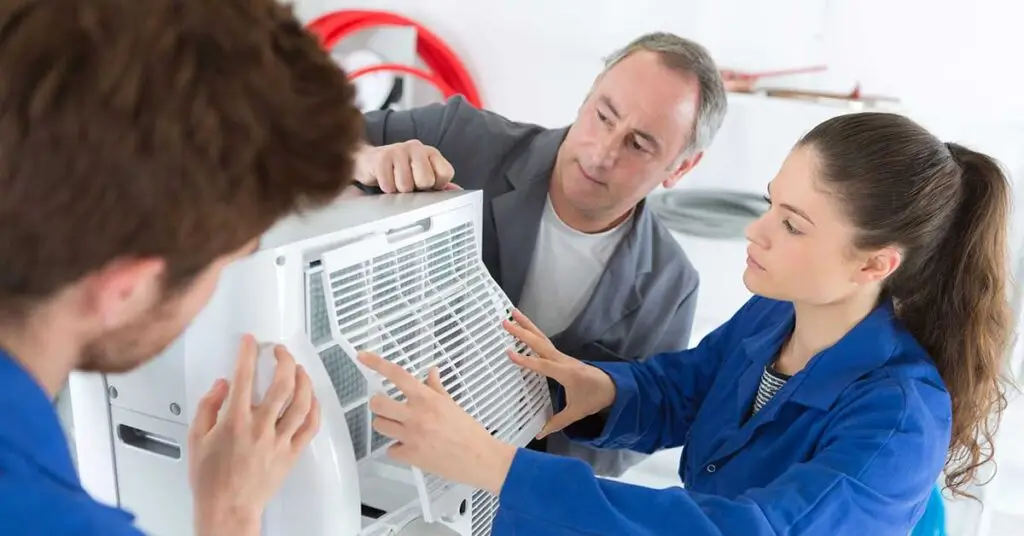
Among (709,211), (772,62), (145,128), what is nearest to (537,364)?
(145,128)

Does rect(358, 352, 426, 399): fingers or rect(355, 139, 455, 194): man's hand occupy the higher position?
rect(355, 139, 455, 194): man's hand

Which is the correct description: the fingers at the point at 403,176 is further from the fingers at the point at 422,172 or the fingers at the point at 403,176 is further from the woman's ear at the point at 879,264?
the woman's ear at the point at 879,264

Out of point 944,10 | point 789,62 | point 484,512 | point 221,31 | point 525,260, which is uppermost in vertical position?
point 221,31

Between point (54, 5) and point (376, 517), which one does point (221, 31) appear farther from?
point (376, 517)

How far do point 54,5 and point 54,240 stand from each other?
5.1 inches

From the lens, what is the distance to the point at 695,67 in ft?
4.36

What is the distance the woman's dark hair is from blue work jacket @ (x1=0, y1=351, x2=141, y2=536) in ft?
2.62

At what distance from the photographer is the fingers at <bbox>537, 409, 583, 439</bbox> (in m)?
1.06

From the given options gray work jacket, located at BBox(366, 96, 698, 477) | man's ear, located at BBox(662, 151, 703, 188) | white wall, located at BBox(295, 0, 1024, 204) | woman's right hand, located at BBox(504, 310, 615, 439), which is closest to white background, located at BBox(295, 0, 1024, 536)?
white wall, located at BBox(295, 0, 1024, 204)

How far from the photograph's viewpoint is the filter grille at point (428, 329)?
0.80 metres

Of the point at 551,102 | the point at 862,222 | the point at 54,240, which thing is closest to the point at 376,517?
the point at 54,240

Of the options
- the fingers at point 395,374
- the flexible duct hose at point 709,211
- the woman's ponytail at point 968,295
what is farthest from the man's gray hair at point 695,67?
the fingers at point 395,374

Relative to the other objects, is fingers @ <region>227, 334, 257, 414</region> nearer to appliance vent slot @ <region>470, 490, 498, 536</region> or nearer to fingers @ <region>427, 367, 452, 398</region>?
fingers @ <region>427, 367, 452, 398</region>

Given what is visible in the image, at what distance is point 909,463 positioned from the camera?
0.88m
